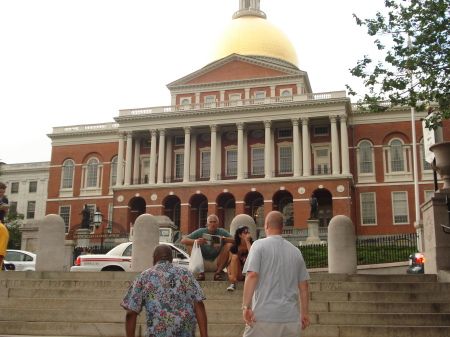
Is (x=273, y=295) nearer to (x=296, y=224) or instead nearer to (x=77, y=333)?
(x=77, y=333)

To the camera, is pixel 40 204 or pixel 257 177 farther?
Result: pixel 40 204

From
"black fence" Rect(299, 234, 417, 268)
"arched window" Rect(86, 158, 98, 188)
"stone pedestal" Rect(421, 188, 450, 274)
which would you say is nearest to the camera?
"stone pedestal" Rect(421, 188, 450, 274)

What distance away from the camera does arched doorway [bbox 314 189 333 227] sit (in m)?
51.7

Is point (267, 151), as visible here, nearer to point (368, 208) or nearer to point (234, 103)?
point (234, 103)

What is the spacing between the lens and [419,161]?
5253 centimetres

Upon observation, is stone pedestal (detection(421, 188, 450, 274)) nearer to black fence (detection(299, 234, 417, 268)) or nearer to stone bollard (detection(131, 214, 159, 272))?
stone bollard (detection(131, 214, 159, 272))

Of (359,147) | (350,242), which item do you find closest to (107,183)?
(359,147)

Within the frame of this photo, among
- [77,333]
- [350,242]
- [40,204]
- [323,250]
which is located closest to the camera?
[77,333]

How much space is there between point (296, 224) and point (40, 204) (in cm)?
4017

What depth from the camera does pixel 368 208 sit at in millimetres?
52156

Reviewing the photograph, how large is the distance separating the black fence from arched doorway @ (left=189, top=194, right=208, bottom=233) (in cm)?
2458

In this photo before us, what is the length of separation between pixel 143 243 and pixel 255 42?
49603 millimetres

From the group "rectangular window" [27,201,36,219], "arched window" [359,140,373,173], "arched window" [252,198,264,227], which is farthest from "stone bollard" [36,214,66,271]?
"rectangular window" [27,201,36,219]

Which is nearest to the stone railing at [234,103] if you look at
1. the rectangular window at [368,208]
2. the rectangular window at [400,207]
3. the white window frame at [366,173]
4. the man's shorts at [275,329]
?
the white window frame at [366,173]
